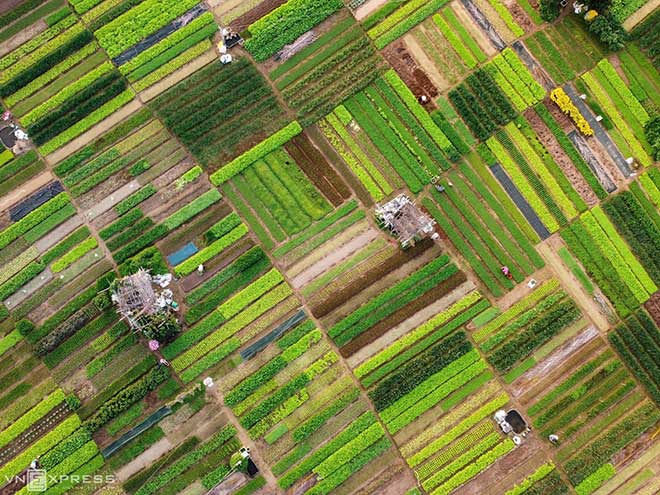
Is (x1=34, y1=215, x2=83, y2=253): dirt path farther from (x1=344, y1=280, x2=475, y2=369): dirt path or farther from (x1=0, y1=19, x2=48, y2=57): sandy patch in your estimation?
(x1=344, y1=280, x2=475, y2=369): dirt path

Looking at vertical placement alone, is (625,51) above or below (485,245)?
above

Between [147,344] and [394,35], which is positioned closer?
[147,344]

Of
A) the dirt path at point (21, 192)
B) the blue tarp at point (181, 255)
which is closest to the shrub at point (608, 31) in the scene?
the blue tarp at point (181, 255)

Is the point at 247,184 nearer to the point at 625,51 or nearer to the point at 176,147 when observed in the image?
the point at 176,147

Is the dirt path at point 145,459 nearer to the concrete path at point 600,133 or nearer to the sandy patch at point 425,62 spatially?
the sandy patch at point 425,62

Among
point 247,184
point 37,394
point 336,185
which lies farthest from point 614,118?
point 37,394

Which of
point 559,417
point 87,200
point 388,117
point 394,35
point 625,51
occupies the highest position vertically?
point 87,200
